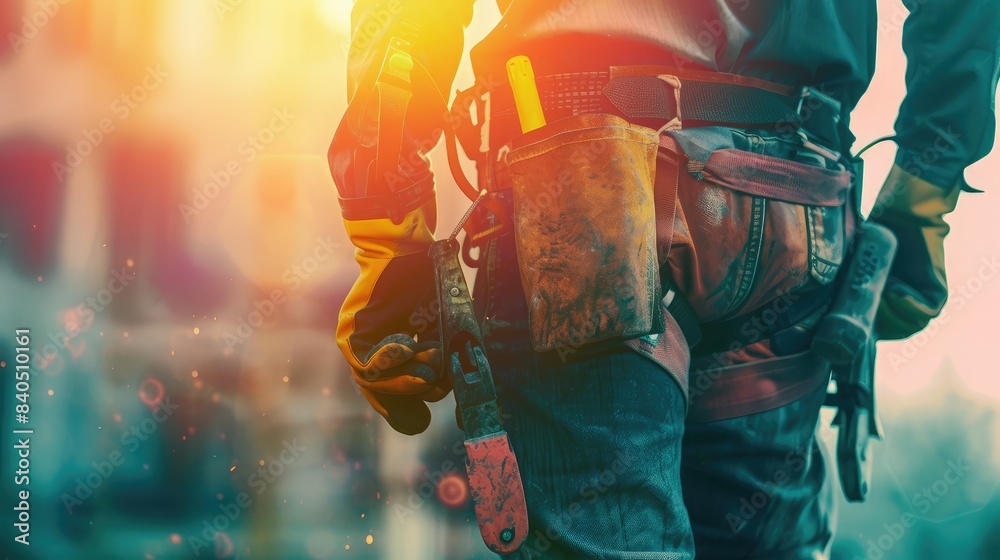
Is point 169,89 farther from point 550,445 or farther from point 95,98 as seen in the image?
point 550,445

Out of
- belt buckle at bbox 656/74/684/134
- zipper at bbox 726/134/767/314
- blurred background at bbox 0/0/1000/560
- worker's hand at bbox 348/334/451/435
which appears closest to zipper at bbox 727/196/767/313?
zipper at bbox 726/134/767/314

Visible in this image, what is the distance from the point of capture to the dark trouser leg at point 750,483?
0.93 meters

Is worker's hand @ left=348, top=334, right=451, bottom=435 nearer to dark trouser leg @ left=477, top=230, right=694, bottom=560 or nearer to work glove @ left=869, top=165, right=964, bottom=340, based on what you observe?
dark trouser leg @ left=477, top=230, right=694, bottom=560

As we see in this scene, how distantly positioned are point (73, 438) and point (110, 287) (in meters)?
0.35

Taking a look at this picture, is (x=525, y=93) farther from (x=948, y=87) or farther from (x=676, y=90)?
(x=948, y=87)

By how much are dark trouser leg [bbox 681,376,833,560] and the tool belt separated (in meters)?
0.03

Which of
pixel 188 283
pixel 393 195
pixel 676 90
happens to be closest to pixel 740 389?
pixel 676 90

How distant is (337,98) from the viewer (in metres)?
1.84

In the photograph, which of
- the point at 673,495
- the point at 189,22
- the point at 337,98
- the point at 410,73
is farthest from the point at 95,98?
the point at 673,495

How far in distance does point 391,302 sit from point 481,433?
270mm

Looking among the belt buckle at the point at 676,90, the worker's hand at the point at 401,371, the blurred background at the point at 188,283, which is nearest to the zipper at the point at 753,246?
the belt buckle at the point at 676,90

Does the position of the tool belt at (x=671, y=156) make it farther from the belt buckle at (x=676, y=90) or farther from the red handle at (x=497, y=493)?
the red handle at (x=497, y=493)

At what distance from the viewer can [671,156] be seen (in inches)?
31.3

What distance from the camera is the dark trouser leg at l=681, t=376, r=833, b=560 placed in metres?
0.93
